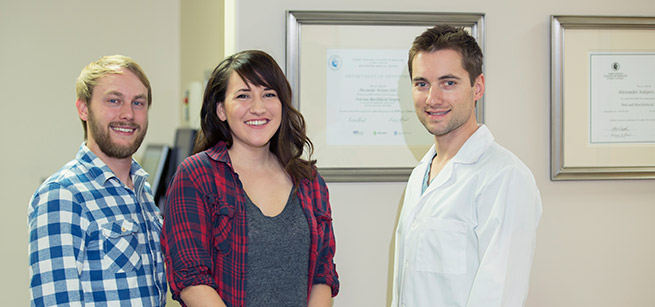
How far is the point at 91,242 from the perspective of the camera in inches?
55.5

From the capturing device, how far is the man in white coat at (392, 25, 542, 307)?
1.40m

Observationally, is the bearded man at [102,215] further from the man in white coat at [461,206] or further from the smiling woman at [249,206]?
the man in white coat at [461,206]

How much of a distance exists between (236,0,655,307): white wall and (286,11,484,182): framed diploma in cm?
5

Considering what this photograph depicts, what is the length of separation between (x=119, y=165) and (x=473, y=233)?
95cm

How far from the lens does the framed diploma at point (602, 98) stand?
6.74 ft

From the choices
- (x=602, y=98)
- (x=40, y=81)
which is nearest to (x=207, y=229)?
(x=602, y=98)

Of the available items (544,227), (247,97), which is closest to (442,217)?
(247,97)

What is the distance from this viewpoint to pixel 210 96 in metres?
1.55

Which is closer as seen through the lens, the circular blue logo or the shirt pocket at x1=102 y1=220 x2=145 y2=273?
the shirt pocket at x1=102 y1=220 x2=145 y2=273

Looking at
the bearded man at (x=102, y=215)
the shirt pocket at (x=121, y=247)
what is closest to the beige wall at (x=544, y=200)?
the bearded man at (x=102, y=215)

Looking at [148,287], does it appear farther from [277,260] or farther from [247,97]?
[247,97]

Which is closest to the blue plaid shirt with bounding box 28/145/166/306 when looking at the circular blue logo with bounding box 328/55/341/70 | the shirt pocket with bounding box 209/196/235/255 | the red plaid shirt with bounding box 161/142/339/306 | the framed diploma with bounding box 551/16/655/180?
the red plaid shirt with bounding box 161/142/339/306

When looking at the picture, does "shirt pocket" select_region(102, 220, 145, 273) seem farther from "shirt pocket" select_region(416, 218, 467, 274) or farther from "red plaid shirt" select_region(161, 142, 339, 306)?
"shirt pocket" select_region(416, 218, 467, 274)

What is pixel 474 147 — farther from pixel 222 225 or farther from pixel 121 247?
pixel 121 247
